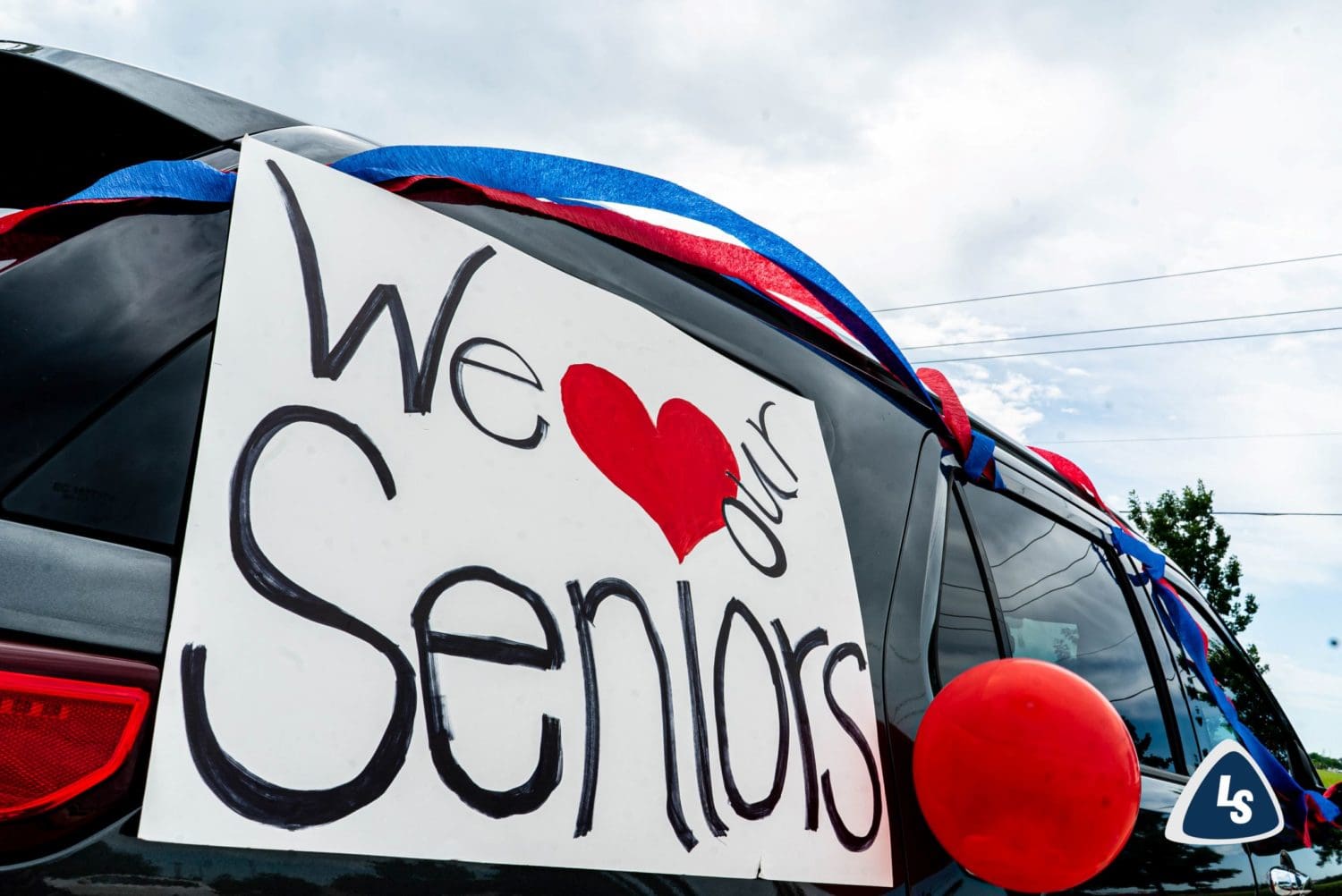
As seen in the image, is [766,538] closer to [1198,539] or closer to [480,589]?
[480,589]

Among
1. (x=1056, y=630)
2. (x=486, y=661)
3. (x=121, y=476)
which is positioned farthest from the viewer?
(x=1056, y=630)

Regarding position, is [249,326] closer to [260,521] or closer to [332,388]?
[332,388]

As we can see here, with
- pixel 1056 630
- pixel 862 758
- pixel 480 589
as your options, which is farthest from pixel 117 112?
pixel 1056 630

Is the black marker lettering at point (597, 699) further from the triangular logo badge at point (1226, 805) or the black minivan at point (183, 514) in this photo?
the triangular logo badge at point (1226, 805)

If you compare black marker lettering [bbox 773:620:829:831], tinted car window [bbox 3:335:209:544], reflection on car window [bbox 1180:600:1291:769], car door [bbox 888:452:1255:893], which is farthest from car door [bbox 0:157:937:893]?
reflection on car window [bbox 1180:600:1291:769]

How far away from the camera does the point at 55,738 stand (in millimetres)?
809

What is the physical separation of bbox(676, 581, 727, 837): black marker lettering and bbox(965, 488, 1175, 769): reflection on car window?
91cm

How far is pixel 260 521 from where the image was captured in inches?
38.7

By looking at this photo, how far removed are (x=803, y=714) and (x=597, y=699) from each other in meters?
0.38

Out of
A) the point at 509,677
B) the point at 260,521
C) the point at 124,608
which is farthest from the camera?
the point at 509,677

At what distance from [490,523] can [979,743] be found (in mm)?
795

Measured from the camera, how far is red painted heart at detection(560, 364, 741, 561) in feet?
4.25

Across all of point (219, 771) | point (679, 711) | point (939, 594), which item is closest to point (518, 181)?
point (679, 711)

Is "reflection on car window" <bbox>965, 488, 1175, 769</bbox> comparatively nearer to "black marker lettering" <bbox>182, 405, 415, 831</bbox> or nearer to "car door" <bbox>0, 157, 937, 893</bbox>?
"car door" <bbox>0, 157, 937, 893</bbox>
